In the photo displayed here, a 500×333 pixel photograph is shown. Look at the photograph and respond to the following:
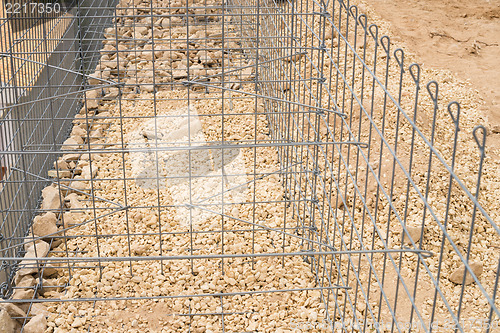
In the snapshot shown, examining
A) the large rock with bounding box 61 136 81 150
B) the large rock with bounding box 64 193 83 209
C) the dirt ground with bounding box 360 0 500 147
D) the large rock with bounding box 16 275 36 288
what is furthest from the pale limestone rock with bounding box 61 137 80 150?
the dirt ground with bounding box 360 0 500 147

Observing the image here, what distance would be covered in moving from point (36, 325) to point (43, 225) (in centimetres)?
116

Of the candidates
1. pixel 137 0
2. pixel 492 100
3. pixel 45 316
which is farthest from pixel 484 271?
pixel 137 0

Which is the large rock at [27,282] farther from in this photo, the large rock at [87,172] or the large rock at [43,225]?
the large rock at [87,172]

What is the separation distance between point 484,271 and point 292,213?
157 centimetres

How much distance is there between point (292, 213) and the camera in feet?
16.9

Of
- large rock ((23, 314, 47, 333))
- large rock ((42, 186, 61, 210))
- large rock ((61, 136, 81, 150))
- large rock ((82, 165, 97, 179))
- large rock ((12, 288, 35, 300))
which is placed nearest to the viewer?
large rock ((23, 314, 47, 333))

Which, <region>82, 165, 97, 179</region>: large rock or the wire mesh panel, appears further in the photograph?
<region>82, 165, 97, 179</region>: large rock

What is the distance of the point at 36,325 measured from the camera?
3865mm

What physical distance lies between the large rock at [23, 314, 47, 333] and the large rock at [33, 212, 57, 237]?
3.47ft

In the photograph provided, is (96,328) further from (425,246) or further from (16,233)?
(425,246)

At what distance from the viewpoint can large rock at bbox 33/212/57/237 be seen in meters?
4.85

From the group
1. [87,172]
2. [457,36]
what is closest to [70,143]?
[87,172]

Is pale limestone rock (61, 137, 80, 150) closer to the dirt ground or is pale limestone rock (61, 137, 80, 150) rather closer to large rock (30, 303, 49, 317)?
large rock (30, 303, 49, 317)

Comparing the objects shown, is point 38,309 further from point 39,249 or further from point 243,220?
point 243,220
